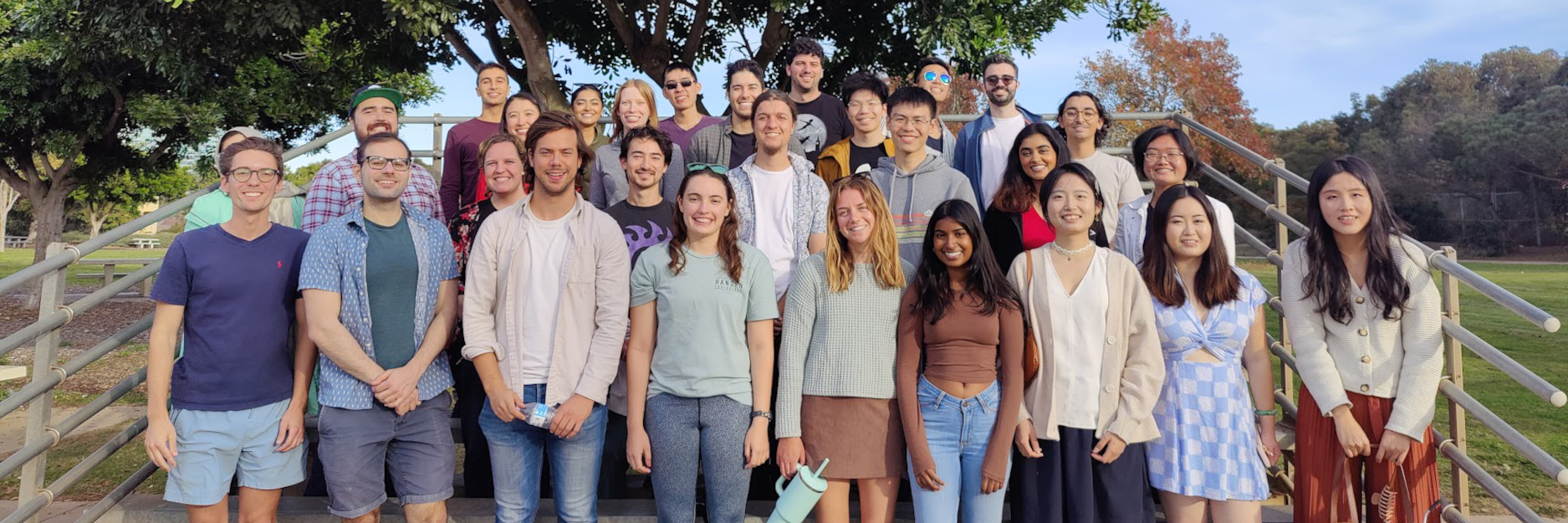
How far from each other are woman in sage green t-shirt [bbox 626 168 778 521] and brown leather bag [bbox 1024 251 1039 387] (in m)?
0.93

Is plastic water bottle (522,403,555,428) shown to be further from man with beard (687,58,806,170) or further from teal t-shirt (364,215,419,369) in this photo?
man with beard (687,58,806,170)

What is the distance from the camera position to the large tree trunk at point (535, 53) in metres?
8.68

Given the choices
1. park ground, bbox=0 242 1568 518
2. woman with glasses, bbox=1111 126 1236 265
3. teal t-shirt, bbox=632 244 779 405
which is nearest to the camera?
teal t-shirt, bbox=632 244 779 405

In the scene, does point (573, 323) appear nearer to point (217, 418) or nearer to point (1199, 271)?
point (217, 418)

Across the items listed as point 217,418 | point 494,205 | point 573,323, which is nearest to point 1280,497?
point 573,323

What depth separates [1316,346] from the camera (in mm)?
3197

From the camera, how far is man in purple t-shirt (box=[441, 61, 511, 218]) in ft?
15.4

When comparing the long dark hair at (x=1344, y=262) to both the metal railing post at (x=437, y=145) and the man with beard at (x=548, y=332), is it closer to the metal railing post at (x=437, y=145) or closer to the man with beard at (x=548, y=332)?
the man with beard at (x=548, y=332)

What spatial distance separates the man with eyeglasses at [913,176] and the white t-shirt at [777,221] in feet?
1.31

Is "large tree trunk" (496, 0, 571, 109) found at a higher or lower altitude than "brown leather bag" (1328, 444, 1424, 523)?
higher

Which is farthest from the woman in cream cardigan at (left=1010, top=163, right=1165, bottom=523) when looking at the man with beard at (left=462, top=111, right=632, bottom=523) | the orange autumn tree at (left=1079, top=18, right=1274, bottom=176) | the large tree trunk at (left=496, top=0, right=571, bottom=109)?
the orange autumn tree at (left=1079, top=18, right=1274, bottom=176)

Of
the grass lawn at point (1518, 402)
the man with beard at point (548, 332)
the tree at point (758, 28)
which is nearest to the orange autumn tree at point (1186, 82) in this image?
the grass lawn at point (1518, 402)

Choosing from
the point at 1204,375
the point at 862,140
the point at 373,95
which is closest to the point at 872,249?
the point at 862,140

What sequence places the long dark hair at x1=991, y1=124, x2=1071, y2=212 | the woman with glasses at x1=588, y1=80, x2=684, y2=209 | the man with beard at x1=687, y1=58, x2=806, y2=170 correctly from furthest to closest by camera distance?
the man with beard at x1=687, y1=58, x2=806, y2=170 → the woman with glasses at x1=588, y1=80, x2=684, y2=209 → the long dark hair at x1=991, y1=124, x2=1071, y2=212
